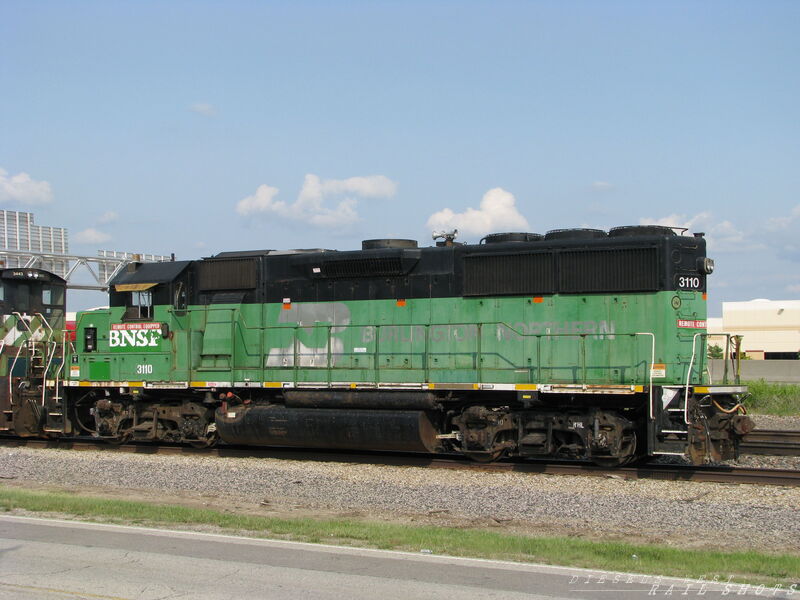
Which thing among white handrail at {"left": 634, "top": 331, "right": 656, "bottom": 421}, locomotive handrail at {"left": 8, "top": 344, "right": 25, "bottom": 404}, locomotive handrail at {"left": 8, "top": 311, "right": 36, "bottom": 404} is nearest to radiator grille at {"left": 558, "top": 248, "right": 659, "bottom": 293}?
white handrail at {"left": 634, "top": 331, "right": 656, "bottom": 421}

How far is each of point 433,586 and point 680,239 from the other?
8469 millimetres

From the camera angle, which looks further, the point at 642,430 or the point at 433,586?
the point at 642,430

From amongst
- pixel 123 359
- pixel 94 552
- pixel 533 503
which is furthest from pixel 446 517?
pixel 123 359

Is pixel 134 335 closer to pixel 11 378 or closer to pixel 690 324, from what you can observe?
pixel 11 378

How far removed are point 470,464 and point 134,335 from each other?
7.20 metres

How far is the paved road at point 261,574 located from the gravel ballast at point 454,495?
7.50ft

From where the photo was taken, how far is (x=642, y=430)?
1315cm

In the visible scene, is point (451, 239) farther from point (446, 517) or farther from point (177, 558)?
point (177, 558)

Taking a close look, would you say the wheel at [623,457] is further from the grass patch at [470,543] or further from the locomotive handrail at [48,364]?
the locomotive handrail at [48,364]

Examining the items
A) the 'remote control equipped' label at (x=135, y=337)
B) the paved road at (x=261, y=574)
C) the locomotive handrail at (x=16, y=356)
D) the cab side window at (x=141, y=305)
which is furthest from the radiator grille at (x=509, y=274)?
the locomotive handrail at (x=16, y=356)

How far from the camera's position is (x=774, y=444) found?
50.5 ft

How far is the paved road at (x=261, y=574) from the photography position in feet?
20.1

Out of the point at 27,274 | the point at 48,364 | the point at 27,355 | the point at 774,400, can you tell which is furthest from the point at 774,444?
the point at 27,274

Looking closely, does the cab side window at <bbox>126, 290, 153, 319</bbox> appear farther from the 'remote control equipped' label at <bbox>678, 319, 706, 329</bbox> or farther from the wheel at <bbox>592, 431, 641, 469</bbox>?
the 'remote control equipped' label at <bbox>678, 319, 706, 329</bbox>
